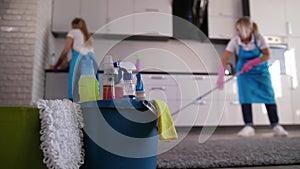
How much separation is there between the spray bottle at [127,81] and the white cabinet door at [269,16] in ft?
9.88

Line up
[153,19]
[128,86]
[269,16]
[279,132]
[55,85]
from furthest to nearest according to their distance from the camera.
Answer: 1. [269,16]
2. [153,19]
3. [55,85]
4. [279,132]
5. [128,86]

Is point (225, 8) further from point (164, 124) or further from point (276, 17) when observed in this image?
point (164, 124)

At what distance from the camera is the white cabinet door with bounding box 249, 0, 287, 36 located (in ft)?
11.2

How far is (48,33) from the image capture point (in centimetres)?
279

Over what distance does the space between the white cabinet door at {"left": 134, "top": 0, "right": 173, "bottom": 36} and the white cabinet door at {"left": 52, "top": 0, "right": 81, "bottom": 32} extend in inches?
27.1

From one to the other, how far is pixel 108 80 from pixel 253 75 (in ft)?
6.61

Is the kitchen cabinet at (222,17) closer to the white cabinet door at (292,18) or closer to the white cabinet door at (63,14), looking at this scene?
the white cabinet door at (292,18)

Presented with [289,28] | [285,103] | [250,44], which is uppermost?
[289,28]

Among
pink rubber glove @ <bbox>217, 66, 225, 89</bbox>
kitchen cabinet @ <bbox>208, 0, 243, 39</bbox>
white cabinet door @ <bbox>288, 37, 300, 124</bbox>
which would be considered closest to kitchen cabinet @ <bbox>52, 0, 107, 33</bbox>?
kitchen cabinet @ <bbox>208, 0, 243, 39</bbox>

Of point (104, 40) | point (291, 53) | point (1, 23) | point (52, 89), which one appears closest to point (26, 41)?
point (1, 23)

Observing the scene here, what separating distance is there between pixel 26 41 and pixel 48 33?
0.59 metres

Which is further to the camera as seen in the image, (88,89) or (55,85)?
(55,85)

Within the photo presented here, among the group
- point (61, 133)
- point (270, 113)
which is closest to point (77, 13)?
point (270, 113)

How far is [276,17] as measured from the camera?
11.4ft
